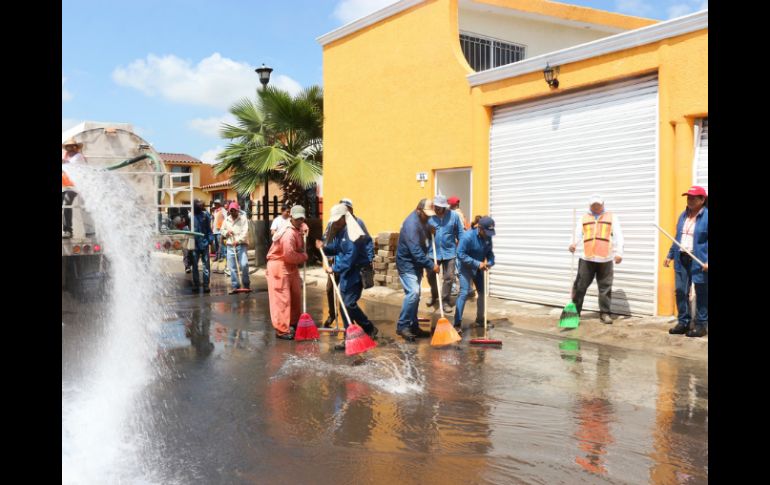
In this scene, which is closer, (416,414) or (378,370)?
(416,414)

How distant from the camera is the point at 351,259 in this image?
8.41 m

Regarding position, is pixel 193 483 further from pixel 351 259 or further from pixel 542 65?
pixel 542 65

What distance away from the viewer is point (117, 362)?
7453 millimetres

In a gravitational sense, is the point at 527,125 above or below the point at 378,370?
above

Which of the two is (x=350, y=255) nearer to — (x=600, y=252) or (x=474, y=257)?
(x=474, y=257)

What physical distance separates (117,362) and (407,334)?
338cm

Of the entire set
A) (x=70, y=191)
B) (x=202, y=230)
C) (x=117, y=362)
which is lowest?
(x=117, y=362)

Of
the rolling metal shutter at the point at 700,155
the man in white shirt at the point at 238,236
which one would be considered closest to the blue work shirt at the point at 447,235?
the rolling metal shutter at the point at 700,155

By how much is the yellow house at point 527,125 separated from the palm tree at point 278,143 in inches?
47.0

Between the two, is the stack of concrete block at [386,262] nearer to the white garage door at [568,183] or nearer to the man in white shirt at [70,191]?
the white garage door at [568,183]

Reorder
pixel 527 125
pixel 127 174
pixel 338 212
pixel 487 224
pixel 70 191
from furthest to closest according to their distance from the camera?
pixel 527 125 < pixel 127 174 < pixel 487 224 < pixel 70 191 < pixel 338 212

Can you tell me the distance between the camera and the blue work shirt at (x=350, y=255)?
27.7 ft

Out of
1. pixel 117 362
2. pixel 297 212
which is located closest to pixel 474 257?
pixel 297 212
